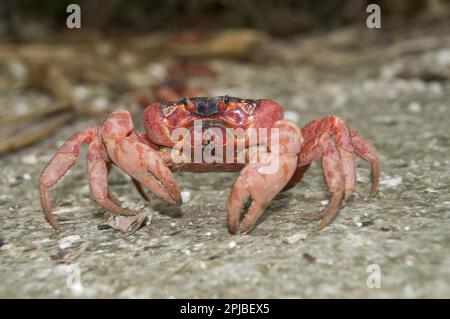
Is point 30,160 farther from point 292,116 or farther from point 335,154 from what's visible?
point 335,154

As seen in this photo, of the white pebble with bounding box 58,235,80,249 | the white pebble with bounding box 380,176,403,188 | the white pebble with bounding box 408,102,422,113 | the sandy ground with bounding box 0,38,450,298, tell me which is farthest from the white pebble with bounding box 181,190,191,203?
the white pebble with bounding box 408,102,422,113

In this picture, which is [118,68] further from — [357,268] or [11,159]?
[357,268]

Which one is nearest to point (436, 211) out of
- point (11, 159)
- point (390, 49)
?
point (11, 159)

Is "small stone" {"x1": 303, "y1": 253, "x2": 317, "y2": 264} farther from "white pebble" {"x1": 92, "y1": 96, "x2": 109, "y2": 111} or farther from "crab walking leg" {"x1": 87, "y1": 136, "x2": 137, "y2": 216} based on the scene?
"white pebble" {"x1": 92, "y1": 96, "x2": 109, "y2": 111}

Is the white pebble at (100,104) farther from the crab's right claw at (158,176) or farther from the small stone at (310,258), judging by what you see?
the small stone at (310,258)

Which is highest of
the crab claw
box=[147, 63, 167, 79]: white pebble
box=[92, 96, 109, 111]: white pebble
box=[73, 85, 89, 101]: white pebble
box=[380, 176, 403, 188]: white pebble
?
box=[147, 63, 167, 79]: white pebble

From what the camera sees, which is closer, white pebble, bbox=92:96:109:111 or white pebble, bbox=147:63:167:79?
white pebble, bbox=92:96:109:111

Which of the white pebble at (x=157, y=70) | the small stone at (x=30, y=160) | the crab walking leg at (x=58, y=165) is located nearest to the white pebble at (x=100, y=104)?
the white pebble at (x=157, y=70)
